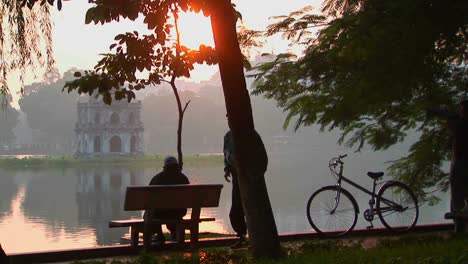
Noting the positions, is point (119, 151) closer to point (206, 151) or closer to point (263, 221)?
point (206, 151)

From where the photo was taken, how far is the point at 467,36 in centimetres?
801

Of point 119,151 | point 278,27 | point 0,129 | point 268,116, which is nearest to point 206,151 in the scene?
point 268,116

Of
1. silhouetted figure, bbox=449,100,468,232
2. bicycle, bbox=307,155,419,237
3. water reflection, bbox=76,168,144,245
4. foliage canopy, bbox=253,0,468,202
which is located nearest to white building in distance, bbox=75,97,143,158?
water reflection, bbox=76,168,144,245

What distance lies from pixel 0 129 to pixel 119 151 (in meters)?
19.0

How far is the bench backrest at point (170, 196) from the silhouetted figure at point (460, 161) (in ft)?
8.37

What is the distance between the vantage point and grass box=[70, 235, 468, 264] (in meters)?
5.05

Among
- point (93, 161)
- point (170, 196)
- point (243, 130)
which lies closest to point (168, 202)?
point (170, 196)

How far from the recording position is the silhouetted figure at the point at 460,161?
7469mm

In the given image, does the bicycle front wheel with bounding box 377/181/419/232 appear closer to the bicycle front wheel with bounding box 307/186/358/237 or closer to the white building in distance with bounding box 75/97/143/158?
the bicycle front wheel with bounding box 307/186/358/237

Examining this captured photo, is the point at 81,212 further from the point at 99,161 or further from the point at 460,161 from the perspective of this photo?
the point at 99,161

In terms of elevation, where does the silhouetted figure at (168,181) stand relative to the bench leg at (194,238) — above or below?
above

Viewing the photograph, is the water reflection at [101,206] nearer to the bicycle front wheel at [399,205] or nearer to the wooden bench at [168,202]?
the bicycle front wheel at [399,205]

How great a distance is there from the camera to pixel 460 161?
7.50m

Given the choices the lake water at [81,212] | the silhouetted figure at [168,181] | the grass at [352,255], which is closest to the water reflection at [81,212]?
the lake water at [81,212]
